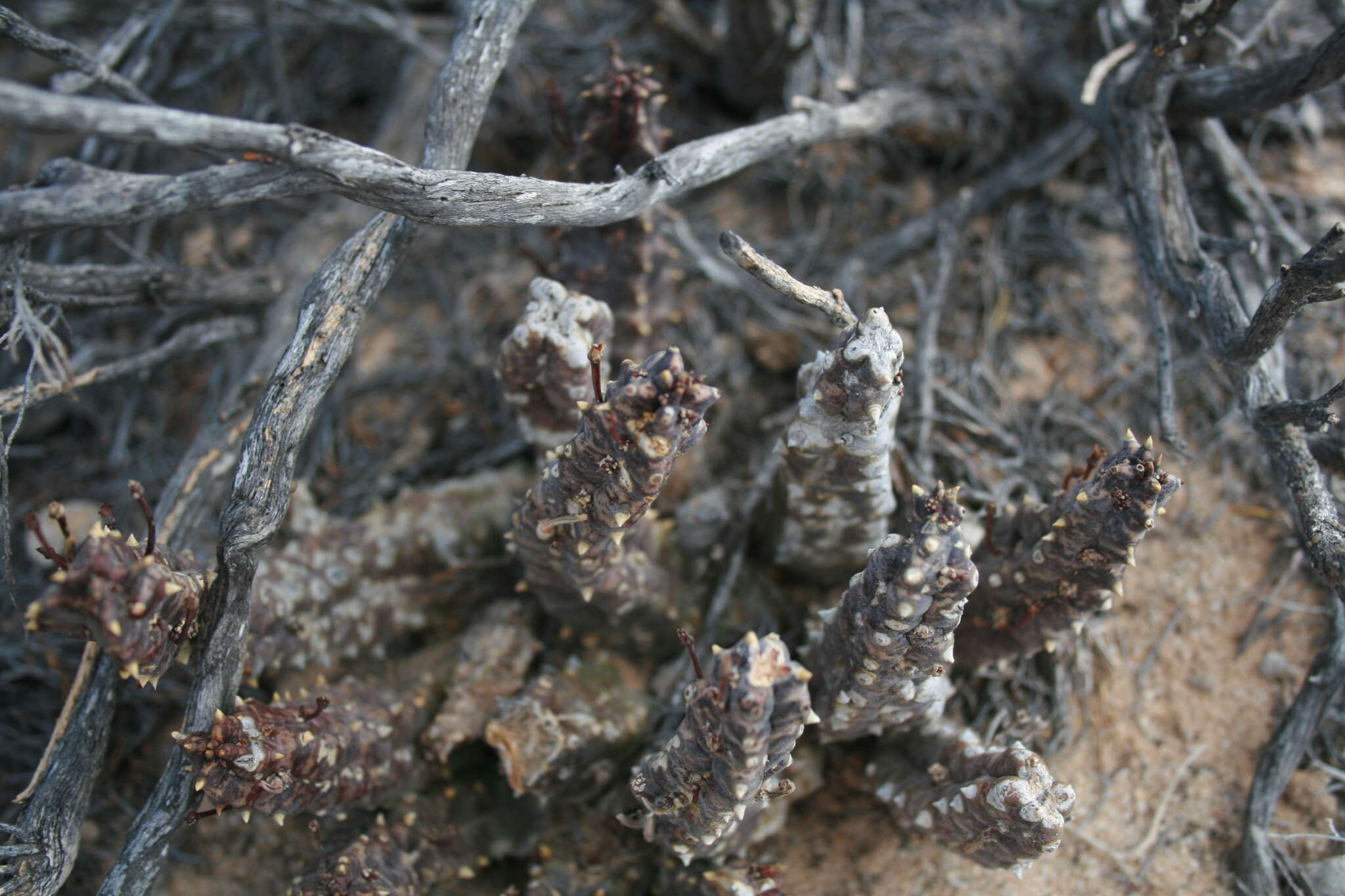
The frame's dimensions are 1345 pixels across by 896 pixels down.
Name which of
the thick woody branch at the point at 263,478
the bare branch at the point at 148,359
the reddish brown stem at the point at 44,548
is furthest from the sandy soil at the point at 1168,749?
the bare branch at the point at 148,359

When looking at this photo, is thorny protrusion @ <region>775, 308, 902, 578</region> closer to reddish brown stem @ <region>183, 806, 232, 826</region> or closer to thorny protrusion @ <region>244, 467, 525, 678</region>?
thorny protrusion @ <region>244, 467, 525, 678</region>

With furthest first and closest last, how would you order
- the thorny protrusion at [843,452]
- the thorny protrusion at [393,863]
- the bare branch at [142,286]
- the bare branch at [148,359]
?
1. the bare branch at [142,286]
2. the bare branch at [148,359]
3. the thorny protrusion at [393,863]
4. the thorny protrusion at [843,452]

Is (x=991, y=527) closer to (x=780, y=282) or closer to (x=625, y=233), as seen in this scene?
(x=780, y=282)

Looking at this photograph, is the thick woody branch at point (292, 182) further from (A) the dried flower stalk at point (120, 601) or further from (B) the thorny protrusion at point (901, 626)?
(B) the thorny protrusion at point (901, 626)

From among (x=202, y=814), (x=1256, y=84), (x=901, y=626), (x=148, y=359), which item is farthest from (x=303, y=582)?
(x=1256, y=84)

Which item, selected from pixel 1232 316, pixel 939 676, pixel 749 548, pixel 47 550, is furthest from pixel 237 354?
pixel 1232 316

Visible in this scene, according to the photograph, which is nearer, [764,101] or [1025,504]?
[1025,504]

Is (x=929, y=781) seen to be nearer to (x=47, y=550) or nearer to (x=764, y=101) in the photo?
(x=47, y=550)

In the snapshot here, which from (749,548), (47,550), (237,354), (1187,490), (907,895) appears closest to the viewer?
(47,550)
